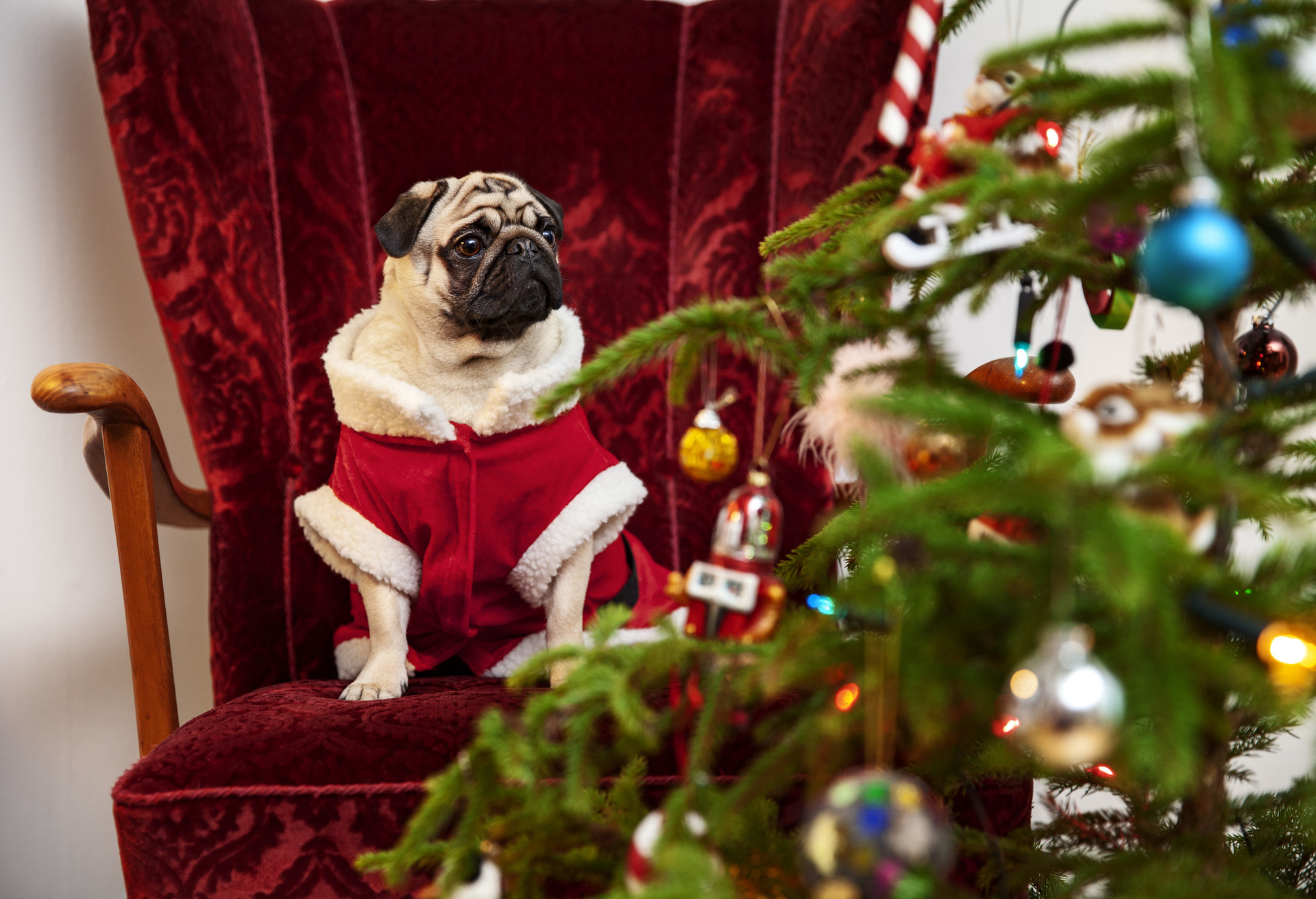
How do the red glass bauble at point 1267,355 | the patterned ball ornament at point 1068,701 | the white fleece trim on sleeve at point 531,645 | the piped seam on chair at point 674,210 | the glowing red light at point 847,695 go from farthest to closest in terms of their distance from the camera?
the piped seam on chair at point 674,210
the white fleece trim on sleeve at point 531,645
the red glass bauble at point 1267,355
the glowing red light at point 847,695
the patterned ball ornament at point 1068,701

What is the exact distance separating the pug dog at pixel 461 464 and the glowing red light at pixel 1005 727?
2.07 feet

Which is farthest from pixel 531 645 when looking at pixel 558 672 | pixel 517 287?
pixel 517 287

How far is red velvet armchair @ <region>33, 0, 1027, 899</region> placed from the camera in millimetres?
1382

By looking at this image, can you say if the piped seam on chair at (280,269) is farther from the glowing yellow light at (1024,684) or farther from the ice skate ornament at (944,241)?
the glowing yellow light at (1024,684)

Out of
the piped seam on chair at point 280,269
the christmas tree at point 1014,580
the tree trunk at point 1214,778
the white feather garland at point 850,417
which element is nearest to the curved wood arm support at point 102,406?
the piped seam on chair at point 280,269

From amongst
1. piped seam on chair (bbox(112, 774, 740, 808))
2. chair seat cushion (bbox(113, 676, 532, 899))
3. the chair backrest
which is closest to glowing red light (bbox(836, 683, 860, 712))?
piped seam on chair (bbox(112, 774, 740, 808))

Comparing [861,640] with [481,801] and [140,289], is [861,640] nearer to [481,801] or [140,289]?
[481,801]

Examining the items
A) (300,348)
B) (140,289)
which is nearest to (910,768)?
(300,348)

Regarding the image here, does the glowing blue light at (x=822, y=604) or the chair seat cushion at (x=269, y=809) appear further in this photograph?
the chair seat cushion at (x=269, y=809)

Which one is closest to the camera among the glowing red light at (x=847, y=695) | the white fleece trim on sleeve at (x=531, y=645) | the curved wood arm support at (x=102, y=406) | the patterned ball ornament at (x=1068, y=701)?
the patterned ball ornament at (x=1068, y=701)

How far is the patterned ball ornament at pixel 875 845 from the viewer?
0.47 meters

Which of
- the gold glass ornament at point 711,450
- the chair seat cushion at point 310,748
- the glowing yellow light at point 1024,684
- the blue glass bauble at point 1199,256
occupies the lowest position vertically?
the chair seat cushion at point 310,748

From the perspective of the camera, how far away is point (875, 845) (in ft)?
1.53

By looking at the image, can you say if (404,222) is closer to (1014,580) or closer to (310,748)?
(310,748)
